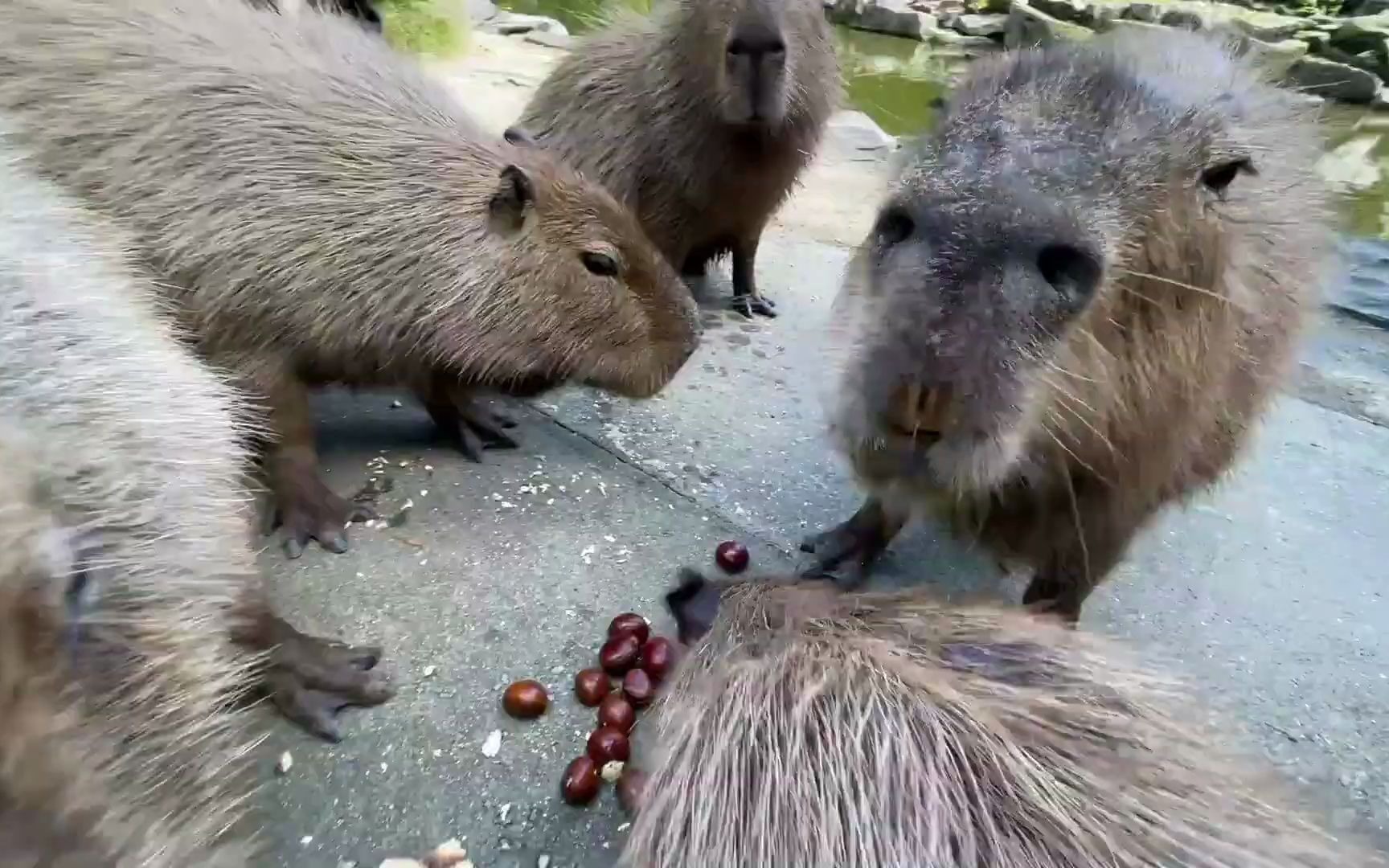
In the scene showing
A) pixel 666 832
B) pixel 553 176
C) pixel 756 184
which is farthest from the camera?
pixel 756 184

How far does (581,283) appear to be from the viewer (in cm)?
248

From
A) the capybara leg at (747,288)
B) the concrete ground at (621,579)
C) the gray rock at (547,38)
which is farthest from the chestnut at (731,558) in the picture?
the gray rock at (547,38)

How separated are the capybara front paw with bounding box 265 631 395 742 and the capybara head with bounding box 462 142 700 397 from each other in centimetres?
83

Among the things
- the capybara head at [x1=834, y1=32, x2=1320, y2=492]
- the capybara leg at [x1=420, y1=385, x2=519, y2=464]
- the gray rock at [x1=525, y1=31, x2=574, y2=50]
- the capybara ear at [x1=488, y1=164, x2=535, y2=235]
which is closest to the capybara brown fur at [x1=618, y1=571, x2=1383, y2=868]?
A: the capybara head at [x1=834, y1=32, x2=1320, y2=492]

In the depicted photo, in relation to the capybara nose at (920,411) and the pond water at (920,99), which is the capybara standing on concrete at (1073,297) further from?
the pond water at (920,99)

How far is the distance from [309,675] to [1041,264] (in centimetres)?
146

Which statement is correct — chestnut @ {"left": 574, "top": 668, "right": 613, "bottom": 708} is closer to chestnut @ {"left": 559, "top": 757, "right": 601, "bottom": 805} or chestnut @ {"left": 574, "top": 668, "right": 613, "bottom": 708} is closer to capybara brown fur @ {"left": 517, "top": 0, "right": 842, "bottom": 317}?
chestnut @ {"left": 559, "top": 757, "right": 601, "bottom": 805}

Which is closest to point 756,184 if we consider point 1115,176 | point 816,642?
point 1115,176

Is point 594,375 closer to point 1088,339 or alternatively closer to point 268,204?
point 268,204

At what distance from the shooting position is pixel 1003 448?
1.47 m

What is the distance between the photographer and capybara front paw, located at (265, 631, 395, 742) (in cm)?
185

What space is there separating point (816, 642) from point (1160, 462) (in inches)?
33.6

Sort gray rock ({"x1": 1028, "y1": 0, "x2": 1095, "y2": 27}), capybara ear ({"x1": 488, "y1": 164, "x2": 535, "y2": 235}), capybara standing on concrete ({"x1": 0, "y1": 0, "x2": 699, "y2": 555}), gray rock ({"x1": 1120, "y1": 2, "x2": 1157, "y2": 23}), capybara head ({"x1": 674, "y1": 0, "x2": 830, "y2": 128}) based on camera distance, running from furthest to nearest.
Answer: gray rock ({"x1": 1028, "y1": 0, "x2": 1095, "y2": 27}) → gray rock ({"x1": 1120, "y1": 2, "x2": 1157, "y2": 23}) → capybara head ({"x1": 674, "y1": 0, "x2": 830, "y2": 128}) → capybara ear ({"x1": 488, "y1": 164, "x2": 535, "y2": 235}) → capybara standing on concrete ({"x1": 0, "y1": 0, "x2": 699, "y2": 555})

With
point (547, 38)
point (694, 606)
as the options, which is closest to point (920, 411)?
point (694, 606)
